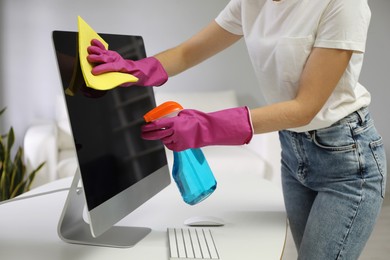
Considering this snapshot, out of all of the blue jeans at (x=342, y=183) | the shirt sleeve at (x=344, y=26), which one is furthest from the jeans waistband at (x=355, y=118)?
the shirt sleeve at (x=344, y=26)

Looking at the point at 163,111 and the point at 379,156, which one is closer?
the point at 163,111

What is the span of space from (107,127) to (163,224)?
12.2 inches

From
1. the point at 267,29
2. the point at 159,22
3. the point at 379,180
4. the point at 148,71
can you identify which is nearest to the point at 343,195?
the point at 379,180

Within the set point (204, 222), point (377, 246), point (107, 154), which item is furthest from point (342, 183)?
point (377, 246)

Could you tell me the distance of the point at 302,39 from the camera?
1225 mm

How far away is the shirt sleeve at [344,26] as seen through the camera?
3.80ft

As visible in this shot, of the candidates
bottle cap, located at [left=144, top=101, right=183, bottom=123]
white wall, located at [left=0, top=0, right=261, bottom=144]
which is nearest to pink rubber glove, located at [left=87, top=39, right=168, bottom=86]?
bottle cap, located at [left=144, top=101, right=183, bottom=123]

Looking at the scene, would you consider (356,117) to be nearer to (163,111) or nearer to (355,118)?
(355,118)

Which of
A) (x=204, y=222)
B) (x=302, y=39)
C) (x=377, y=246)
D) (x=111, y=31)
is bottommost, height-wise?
(x=377, y=246)

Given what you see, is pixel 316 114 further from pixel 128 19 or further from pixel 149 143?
pixel 128 19

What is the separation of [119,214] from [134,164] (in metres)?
0.15

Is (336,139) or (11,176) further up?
(336,139)

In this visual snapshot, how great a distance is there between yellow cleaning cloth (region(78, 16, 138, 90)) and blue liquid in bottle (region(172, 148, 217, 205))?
0.77 ft

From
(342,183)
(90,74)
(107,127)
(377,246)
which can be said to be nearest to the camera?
(90,74)
